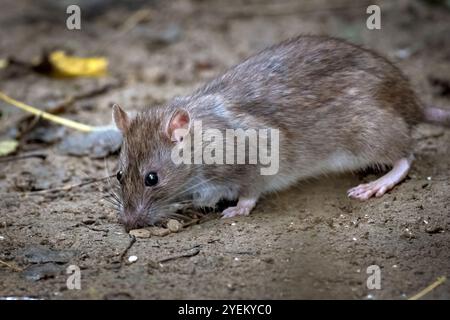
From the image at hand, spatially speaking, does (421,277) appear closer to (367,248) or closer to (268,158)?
(367,248)

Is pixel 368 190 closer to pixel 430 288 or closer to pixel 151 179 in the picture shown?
pixel 430 288

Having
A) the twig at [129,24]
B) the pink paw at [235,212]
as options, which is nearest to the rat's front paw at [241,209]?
the pink paw at [235,212]

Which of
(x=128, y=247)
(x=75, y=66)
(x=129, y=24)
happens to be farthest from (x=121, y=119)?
(x=129, y=24)

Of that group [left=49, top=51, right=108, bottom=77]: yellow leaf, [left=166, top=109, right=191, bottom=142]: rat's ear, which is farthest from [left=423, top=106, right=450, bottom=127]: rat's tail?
[left=49, top=51, right=108, bottom=77]: yellow leaf

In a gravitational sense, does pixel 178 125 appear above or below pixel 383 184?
above

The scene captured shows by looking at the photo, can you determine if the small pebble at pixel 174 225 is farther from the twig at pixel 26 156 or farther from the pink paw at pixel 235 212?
the twig at pixel 26 156
